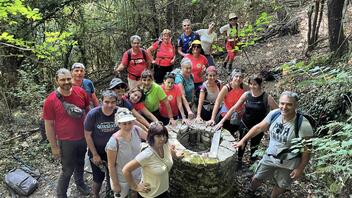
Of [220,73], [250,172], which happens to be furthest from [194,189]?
A: [220,73]

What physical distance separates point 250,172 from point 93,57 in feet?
27.4

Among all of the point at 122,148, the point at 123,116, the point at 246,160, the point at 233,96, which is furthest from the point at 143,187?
the point at 246,160

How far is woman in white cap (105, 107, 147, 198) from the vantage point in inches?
163

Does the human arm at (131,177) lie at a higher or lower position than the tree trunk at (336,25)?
lower

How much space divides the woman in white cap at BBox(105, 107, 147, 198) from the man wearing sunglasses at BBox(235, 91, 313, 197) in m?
1.94

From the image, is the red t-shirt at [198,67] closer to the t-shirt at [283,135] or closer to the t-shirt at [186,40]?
the t-shirt at [186,40]

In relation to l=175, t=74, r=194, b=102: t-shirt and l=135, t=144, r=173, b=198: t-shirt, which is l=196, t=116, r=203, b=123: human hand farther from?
l=135, t=144, r=173, b=198: t-shirt

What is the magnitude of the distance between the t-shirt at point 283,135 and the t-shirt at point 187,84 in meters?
2.01

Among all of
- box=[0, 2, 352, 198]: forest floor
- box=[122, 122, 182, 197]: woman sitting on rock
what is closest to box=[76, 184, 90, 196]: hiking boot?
box=[0, 2, 352, 198]: forest floor

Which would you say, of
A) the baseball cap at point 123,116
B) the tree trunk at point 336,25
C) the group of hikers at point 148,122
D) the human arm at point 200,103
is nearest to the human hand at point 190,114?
the group of hikers at point 148,122

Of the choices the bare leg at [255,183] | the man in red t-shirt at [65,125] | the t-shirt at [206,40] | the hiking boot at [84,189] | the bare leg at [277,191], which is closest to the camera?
the man in red t-shirt at [65,125]

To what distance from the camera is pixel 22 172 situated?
6516 mm

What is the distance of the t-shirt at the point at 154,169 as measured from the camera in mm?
3929

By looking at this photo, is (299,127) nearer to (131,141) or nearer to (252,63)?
(131,141)
